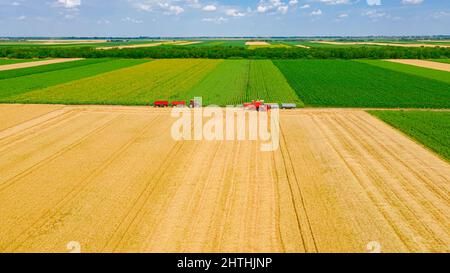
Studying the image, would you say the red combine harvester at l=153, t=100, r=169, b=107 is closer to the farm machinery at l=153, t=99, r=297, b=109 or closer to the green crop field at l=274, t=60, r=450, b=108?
the farm machinery at l=153, t=99, r=297, b=109

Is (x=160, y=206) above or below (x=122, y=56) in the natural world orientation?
below

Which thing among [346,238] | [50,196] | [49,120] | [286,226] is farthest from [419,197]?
[49,120]

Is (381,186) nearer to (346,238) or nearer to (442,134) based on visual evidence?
(346,238)

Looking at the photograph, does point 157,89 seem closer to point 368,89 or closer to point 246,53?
point 368,89

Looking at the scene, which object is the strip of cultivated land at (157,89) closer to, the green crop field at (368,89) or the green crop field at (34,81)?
the green crop field at (34,81)

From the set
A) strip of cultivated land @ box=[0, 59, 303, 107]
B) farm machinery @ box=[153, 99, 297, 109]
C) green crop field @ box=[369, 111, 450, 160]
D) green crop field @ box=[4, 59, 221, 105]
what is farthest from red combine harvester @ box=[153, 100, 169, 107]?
green crop field @ box=[369, 111, 450, 160]

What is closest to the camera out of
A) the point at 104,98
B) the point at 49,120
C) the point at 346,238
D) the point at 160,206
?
Answer: the point at 346,238
